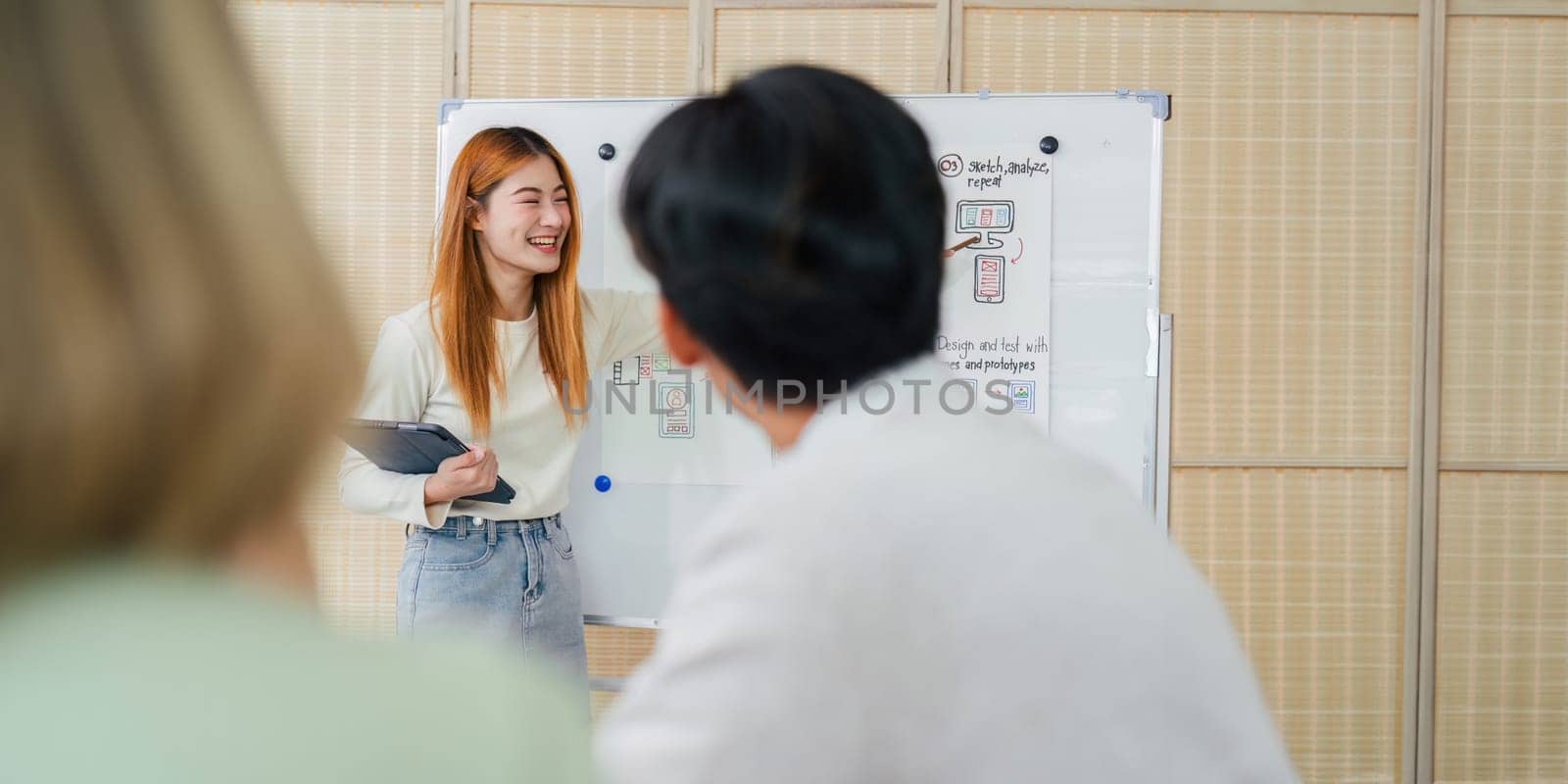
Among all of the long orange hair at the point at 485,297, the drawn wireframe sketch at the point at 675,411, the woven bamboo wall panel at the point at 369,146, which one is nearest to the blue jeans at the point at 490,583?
the long orange hair at the point at 485,297

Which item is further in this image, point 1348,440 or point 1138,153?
point 1348,440

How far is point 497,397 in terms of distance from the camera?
2.43 metres

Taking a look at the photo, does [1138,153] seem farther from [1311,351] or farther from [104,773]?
[104,773]

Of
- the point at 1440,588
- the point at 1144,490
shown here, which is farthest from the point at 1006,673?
the point at 1440,588

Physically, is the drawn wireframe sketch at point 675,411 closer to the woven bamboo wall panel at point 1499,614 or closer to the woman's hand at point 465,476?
the woman's hand at point 465,476

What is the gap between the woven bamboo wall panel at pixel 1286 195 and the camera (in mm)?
2801

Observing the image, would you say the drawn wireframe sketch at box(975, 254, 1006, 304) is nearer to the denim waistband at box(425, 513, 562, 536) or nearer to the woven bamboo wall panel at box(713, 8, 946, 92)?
the woven bamboo wall panel at box(713, 8, 946, 92)

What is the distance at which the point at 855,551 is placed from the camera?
0.72m

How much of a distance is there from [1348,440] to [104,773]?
301 cm

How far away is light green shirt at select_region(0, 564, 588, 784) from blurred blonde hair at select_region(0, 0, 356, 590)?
2 centimetres

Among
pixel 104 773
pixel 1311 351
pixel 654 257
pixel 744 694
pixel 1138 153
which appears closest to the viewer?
pixel 104 773

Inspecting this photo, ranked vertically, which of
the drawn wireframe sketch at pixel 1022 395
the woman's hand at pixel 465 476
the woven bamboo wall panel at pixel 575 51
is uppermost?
the woven bamboo wall panel at pixel 575 51

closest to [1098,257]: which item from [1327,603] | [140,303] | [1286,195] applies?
[1286,195]

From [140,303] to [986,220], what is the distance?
229cm
